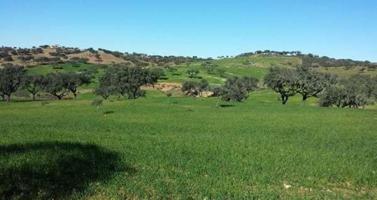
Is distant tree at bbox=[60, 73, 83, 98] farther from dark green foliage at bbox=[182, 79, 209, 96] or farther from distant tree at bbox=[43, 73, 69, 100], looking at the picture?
dark green foliage at bbox=[182, 79, 209, 96]

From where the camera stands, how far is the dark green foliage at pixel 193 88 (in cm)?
17273

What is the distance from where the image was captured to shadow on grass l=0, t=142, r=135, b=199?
1641 cm

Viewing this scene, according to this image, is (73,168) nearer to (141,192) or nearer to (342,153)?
(141,192)

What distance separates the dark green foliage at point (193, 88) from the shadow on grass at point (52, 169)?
146 m

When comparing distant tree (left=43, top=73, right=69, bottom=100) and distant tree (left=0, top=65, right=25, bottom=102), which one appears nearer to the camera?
distant tree (left=0, top=65, right=25, bottom=102)

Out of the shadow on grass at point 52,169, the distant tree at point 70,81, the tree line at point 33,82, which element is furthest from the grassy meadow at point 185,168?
the distant tree at point 70,81

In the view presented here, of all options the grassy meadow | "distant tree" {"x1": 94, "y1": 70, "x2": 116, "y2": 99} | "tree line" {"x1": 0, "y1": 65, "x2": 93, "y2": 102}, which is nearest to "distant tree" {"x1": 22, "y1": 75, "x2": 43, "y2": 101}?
"tree line" {"x1": 0, "y1": 65, "x2": 93, "y2": 102}

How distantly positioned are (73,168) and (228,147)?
13.3 metres

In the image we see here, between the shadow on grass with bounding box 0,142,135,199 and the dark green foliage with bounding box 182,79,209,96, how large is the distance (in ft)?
479

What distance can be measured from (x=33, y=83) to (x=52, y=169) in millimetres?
139024

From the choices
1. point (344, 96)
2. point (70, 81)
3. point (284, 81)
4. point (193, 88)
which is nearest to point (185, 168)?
point (344, 96)

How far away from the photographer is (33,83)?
500 feet

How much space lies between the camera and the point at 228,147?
103 feet

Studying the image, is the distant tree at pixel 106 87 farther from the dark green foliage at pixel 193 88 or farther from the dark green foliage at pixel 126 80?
the dark green foliage at pixel 193 88
